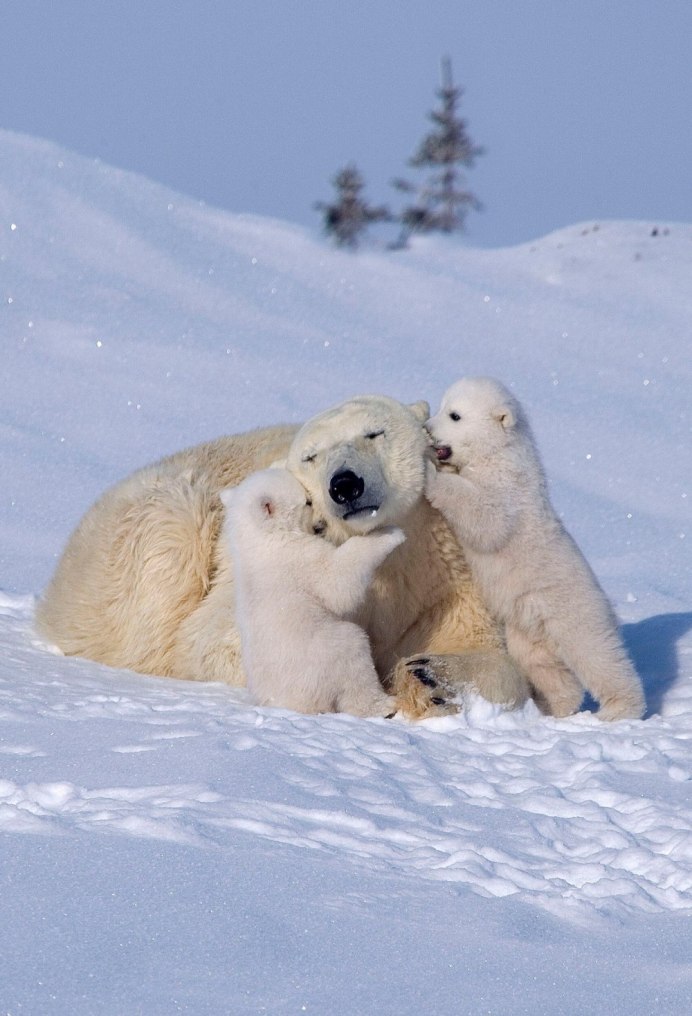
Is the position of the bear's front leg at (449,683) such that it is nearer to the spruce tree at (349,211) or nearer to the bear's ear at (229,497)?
the bear's ear at (229,497)

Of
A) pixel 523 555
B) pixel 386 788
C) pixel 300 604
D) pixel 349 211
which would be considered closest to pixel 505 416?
pixel 523 555

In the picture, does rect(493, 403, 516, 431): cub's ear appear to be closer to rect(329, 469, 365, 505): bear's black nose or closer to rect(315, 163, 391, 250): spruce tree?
rect(329, 469, 365, 505): bear's black nose

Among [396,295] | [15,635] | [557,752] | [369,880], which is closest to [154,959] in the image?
[369,880]

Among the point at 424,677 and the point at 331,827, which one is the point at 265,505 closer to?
the point at 424,677

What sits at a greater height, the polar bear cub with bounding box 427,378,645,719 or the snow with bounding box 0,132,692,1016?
the polar bear cub with bounding box 427,378,645,719

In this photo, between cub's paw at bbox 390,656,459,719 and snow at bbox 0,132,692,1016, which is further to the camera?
cub's paw at bbox 390,656,459,719

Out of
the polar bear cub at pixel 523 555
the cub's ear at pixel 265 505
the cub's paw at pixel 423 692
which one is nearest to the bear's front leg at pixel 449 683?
the cub's paw at pixel 423 692

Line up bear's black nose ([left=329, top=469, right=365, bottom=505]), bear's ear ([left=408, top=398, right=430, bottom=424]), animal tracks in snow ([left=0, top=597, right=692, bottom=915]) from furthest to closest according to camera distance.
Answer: bear's ear ([left=408, top=398, right=430, bottom=424]), bear's black nose ([left=329, top=469, right=365, bottom=505]), animal tracks in snow ([left=0, top=597, right=692, bottom=915])

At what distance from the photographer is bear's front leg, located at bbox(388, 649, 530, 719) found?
13.1 feet

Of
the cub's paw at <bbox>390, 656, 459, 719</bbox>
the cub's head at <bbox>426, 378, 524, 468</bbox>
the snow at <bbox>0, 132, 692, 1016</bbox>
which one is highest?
the cub's head at <bbox>426, 378, 524, 468</bbox>

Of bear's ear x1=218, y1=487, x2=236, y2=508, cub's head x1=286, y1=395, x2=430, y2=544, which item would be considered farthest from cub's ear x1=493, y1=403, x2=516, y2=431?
bear's ear x1=218, y1=487, x2=236, y2=508

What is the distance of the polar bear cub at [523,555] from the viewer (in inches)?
164

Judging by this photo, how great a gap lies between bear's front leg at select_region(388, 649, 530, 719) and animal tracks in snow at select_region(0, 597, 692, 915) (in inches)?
2.0

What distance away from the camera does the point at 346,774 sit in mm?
3291
